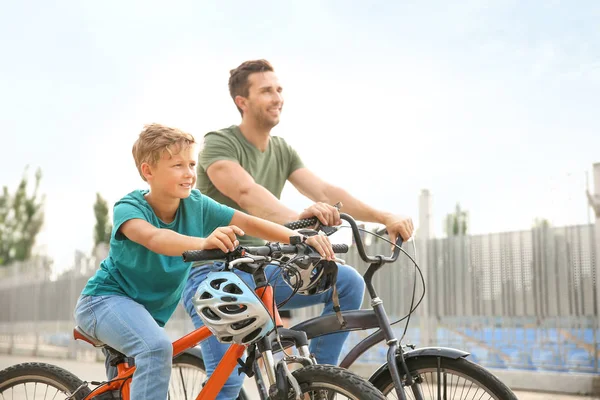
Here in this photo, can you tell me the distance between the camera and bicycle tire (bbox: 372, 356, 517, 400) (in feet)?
8.38

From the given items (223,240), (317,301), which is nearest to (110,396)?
(317,301)

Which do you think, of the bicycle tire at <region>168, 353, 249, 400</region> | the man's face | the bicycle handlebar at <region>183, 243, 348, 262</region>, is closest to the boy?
the bicycle handlebar at <region>183, 243, 348, 262</region>

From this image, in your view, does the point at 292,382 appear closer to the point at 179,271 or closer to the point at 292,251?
the point at 292,251

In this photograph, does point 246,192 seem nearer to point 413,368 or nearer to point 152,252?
point 152,252

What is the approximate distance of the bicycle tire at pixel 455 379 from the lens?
255cm

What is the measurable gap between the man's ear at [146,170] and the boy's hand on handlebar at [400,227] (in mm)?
968

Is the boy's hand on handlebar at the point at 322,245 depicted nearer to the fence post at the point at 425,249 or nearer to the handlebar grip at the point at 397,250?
the handlebar grip at the point at 397,250

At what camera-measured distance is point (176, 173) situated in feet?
9.18

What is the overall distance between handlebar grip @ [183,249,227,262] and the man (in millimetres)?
525

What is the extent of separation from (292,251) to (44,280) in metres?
15.0

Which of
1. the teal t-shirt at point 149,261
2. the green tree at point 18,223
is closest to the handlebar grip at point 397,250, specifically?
the teal t-shirt at point 149,261

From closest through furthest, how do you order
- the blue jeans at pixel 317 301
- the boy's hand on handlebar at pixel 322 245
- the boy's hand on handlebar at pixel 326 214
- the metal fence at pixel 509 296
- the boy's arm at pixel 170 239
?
the boy's arm at pixel 170 239 → the boy's hand on handlebar at pixel 322 245 → the boy's hand on handlebar at pixel 326 214 → the blue jeans at pixel 317 301 → the metal fence at pixel 509 296

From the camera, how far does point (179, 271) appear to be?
2.90m

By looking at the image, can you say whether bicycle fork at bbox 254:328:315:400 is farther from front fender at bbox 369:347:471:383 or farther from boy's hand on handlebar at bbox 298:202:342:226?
boy's hand on handlebar at bbox 298:202:342:226
